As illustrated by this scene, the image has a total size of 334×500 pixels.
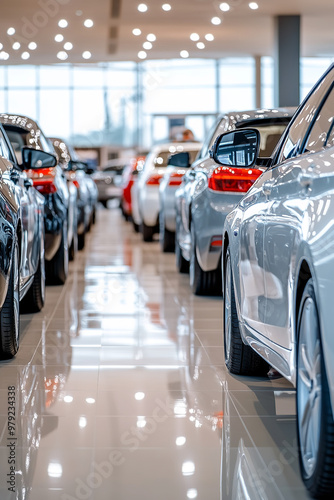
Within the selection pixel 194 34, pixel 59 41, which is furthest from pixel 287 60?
pixel 59 41

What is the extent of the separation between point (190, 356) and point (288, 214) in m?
2.60

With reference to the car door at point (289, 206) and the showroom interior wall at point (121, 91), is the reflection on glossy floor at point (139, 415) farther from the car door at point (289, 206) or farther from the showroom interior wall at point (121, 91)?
the showroom interior wall at point (121, 91)

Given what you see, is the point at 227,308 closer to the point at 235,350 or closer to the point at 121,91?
the point at 235,350

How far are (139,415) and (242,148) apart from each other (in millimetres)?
1579

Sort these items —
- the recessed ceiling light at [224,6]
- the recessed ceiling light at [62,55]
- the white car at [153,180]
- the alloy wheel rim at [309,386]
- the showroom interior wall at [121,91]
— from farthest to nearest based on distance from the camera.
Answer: the showroom interior wall at [121,91] < the recessed ceiling light at [62,55] < the recessed ceiling light at [224,6] < the white car at [153,180] < the alloy wheel rim at [309,386]

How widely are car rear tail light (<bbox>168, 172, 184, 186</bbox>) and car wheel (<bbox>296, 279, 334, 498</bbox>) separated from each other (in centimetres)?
958

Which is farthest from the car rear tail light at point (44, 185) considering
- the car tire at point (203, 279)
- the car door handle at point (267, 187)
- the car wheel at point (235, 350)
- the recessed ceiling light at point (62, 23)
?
the recessed ceiling light at point (62, 23)

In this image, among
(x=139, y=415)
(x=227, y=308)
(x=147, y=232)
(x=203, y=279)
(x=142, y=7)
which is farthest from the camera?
(x=142, y=7)

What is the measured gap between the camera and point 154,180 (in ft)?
52.0

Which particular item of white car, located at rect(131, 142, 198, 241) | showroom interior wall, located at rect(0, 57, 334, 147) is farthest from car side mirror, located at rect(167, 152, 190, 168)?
showroom interior wall, located at rect(0, 57, 334, 147)

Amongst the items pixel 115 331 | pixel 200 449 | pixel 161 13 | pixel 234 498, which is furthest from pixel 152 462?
pixel 161 13

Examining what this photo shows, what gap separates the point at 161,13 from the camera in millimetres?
19562

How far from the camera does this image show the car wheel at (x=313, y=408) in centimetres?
290

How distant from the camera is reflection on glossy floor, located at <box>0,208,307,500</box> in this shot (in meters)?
3.42
